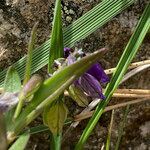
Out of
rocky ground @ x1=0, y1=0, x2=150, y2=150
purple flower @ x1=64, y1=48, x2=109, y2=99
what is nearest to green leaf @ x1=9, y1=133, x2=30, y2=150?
purple flower @ x1=64, y1=48, x2=109, y2=99

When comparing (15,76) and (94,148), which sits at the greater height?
(15,76)

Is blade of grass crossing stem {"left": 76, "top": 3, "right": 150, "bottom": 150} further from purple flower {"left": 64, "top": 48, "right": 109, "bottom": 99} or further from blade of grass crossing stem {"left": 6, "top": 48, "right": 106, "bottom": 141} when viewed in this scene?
blade of grass crossing stem {"left": 6, "top": 48, "right": 106, "bottom": 141}

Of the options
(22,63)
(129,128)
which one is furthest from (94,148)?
(22,63)

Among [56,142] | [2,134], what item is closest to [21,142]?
[2,134]

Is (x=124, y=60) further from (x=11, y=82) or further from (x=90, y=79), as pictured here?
(x=11, y=82)

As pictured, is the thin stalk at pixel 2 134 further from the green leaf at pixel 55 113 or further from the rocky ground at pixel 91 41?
the rocky ground at pixel 91 41

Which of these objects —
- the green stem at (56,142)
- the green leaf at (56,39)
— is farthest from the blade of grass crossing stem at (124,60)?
the green leaf at (56,39)

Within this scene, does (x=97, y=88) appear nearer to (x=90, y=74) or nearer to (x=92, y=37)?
(x=90, y=74)
